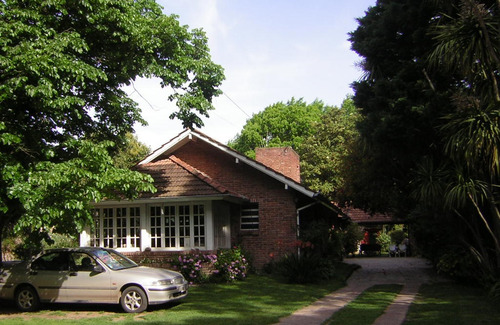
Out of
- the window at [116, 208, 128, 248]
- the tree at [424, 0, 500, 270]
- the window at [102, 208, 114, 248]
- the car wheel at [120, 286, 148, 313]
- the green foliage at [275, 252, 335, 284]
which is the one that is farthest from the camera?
the window at [102, 208, 114, 248]

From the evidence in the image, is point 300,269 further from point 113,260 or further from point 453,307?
point 113,260

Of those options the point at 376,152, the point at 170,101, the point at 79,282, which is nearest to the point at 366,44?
the point at 376,152

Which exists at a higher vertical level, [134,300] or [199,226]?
[199,226]

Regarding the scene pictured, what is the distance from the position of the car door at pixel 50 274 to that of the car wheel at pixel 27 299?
17 cm

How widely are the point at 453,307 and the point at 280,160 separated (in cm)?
1296

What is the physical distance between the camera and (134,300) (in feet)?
35.1

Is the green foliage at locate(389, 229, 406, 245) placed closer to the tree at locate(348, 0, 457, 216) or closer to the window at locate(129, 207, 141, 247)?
the tree at locate(348, 0, 457, 216)

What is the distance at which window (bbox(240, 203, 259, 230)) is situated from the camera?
18.1m

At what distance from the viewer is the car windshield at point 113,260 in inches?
445

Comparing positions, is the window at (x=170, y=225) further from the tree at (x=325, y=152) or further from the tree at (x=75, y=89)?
the tree at (x=325, y=152)

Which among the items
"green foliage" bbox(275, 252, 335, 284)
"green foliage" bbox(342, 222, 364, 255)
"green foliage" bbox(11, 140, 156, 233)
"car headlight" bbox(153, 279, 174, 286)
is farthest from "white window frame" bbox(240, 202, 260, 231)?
"green foliage" bbox(342, 222, 364, 255)

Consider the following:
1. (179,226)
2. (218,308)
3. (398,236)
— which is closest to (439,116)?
(218,308)

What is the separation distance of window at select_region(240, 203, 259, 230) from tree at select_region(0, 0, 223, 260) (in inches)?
217

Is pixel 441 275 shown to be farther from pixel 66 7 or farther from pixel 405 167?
pixel 66 7
